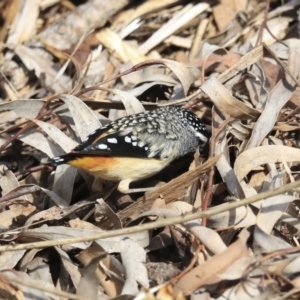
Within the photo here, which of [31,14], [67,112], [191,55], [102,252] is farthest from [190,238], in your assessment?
[31,14]

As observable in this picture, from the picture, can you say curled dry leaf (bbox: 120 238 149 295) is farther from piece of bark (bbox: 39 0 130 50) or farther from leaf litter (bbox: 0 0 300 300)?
piece of bark (bbox: 39 0 130 50)

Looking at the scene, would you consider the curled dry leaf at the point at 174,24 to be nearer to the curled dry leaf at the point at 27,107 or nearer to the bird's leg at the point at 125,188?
the curled dry leaf at the point at 27,107

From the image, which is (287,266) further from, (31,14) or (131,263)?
(31,14)

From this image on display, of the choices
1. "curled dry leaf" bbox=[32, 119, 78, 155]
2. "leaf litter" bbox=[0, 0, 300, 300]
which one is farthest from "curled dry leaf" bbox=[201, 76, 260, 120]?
"curled dry leaf" bbox=[32, 119, 78, 155]

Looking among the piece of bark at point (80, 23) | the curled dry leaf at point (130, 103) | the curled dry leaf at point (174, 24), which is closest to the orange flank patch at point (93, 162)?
the curled dry leaf at point (130, 103)

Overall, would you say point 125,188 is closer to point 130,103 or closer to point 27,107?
point 130,103

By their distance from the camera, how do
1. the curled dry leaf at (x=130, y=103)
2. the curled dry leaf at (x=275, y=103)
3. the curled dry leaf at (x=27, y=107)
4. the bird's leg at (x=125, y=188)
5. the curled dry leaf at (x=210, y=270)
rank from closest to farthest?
the curled dry leaf at (x=210, y=270) < the bird's leg at (x=125, y=188) < the curled dry leaf at (x=275, y=103) < the curled dry leaf at (x=130, y=103) < the curled dry leaf at (x=27, y=107)
